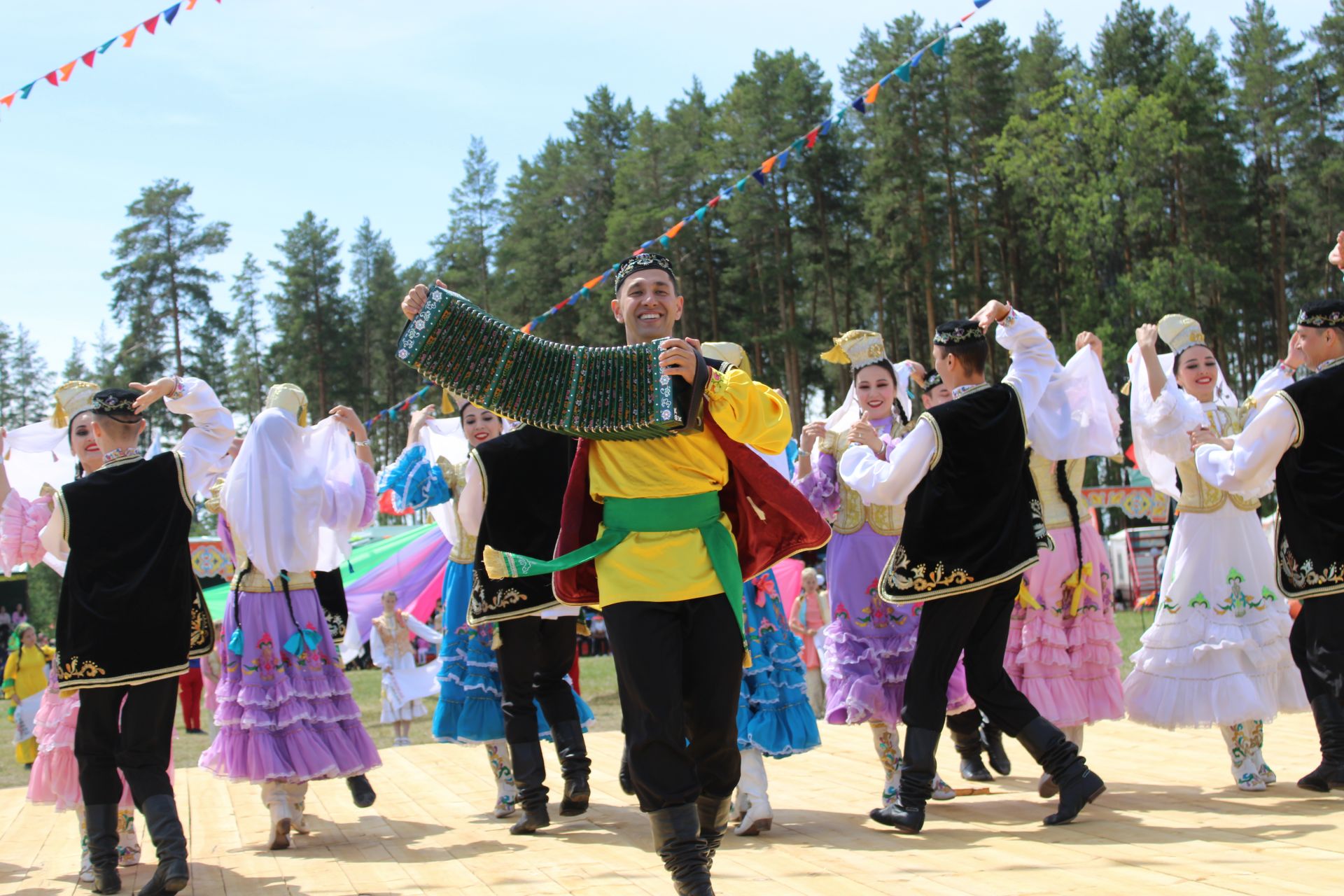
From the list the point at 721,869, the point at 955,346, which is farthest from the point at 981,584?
the point at 721,869

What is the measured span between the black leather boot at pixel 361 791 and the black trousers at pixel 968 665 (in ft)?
8.44

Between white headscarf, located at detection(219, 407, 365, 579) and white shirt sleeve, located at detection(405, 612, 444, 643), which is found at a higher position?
white headscarf, located at detection(219, 407, 365, 579)

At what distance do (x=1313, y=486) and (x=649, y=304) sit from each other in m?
2.81

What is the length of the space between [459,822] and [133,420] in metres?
2.29

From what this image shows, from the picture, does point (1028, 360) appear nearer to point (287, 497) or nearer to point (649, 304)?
point (649, 304)

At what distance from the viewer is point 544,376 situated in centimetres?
363

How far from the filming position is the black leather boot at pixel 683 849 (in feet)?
11.2

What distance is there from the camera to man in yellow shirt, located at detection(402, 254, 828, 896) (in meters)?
3.47

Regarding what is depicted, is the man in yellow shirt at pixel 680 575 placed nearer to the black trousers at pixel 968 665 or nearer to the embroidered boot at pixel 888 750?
the black trousers at pixel 968 665

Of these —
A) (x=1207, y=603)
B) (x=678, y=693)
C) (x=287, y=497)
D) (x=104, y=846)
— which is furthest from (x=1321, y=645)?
(x=104, y=846)

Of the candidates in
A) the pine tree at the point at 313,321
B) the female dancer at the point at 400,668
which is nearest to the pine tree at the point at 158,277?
the pine tree at the point at 313,321

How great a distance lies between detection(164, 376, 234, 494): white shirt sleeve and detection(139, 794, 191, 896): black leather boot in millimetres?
1215

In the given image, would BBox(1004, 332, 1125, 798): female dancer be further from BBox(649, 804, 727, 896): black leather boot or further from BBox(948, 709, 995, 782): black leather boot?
BBox(649, 804, 727, 896): black leather boot

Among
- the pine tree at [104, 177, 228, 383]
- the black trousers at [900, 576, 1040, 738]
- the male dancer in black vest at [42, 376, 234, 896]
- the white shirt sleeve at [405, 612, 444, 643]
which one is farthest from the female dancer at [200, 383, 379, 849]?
the pine tree at [104, 177, 228, 383]
